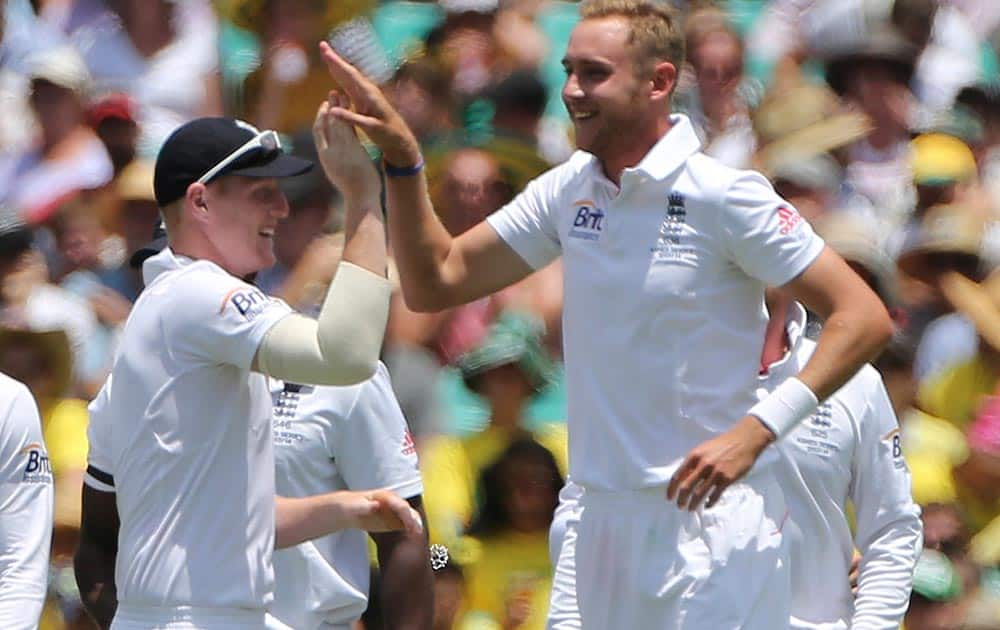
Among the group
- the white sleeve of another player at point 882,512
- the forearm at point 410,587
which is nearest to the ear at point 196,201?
the forearm at point 410,587

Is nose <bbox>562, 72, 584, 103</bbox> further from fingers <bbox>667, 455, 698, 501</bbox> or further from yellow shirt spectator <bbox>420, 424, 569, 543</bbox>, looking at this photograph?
yellow shirt spectator <bbox>420, 424, 569, 543</bbox>

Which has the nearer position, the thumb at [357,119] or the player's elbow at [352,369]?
the player's elbow at [352,369]

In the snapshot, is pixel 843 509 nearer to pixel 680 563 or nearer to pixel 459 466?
pixel 680 563

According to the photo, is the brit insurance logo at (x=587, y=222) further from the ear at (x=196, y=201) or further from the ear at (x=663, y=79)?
the ear at (x=196, y=201)

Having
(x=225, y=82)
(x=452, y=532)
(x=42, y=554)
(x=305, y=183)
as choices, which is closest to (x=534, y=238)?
(x=42, y=554)

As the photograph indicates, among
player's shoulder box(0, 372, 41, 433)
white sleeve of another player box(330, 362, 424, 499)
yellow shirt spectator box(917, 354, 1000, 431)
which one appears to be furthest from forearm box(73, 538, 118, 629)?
yellow shirt spectator box(917, 354, 1000, 431)

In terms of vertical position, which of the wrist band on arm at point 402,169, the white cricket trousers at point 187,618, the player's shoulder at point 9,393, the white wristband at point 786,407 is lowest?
the white cricket trousers at point 187,618

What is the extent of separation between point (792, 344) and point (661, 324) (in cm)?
112

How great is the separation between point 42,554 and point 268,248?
140cm

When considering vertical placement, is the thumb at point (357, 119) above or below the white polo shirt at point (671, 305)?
above

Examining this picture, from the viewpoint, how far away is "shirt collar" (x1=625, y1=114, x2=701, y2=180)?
6496 mm

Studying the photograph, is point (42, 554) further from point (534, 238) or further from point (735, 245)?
point (735, 245)

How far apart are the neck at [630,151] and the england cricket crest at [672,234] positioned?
7.3 inches

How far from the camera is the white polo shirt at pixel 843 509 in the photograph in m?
7.60
